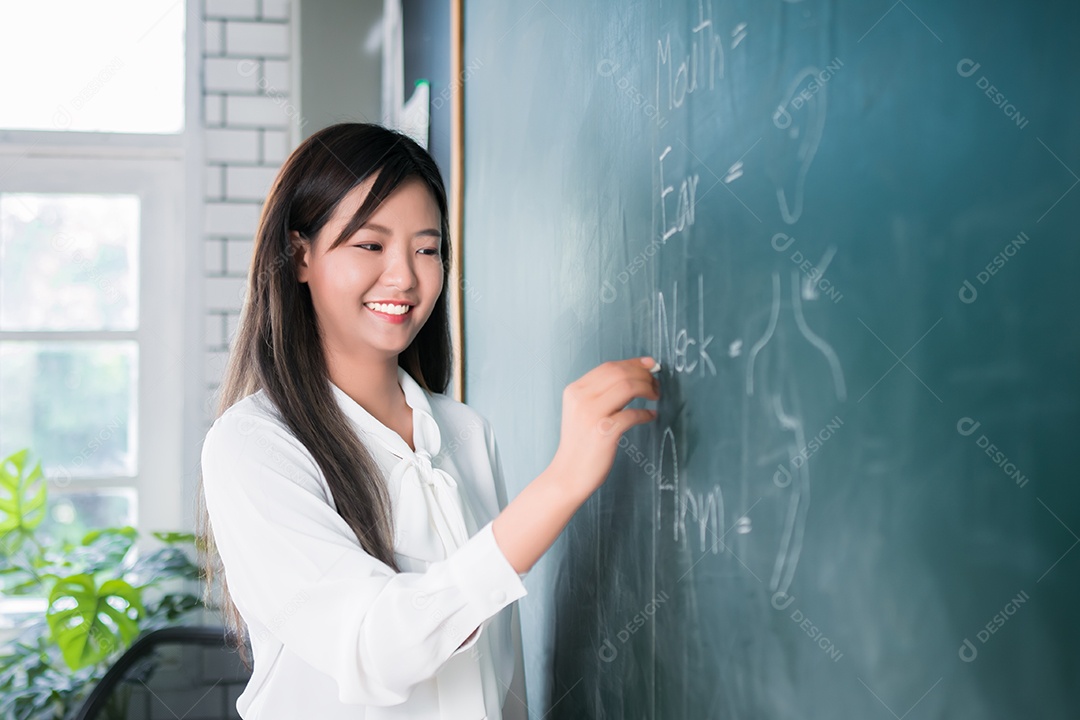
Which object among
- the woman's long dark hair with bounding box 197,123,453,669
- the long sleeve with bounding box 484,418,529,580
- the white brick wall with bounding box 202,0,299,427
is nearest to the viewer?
the woman's long dark hair with bounding box 197,123,453,669

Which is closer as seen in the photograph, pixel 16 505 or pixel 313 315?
pixel 313 315

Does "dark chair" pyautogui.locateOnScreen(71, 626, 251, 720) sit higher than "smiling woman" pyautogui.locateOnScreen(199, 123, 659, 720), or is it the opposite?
"smiling woman" pyautogui.locateOnScreen(199, 123, 659, 720)

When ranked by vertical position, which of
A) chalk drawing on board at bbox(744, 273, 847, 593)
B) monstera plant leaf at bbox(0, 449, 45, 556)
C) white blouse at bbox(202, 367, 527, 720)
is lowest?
monstera plant leaf at bbox(0, 449, 45, 556)

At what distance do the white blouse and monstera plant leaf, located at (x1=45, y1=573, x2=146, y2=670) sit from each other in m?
1.70

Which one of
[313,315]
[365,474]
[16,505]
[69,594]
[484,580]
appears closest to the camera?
[484,580]

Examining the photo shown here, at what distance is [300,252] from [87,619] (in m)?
1.90

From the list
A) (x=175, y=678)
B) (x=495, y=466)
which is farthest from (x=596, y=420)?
(x=175, y=678)

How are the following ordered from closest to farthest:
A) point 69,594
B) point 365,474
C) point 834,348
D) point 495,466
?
1. point 834,348
2. point 365,474
3. point 495,466
4. point 69,594

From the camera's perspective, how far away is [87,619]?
2.39 metres

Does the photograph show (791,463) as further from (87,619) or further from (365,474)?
(87,619)

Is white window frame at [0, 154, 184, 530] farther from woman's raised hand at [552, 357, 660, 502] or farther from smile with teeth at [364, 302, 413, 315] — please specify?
woman's raised hand at [552, 357, 660, 502]

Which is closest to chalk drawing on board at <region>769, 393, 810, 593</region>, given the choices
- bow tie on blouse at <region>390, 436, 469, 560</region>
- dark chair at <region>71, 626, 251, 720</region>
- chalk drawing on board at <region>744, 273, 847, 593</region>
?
chalk drawing on board at <region>744, 273, 847, 593</region>

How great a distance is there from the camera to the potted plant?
90.2 inches

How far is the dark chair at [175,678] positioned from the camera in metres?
2.04
